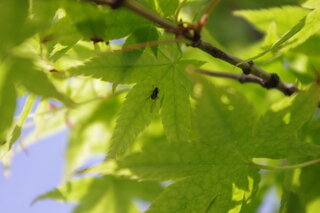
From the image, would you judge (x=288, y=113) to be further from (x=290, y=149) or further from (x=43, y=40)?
(x=43, y=40)

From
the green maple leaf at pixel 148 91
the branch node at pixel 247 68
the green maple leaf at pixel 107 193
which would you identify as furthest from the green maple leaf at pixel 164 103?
the green maple leaf at pixel 107 193

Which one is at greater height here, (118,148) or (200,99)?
(200,99)

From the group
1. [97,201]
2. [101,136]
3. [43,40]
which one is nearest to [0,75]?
[43,40]

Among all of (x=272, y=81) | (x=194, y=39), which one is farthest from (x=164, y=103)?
(x=272, y=81)

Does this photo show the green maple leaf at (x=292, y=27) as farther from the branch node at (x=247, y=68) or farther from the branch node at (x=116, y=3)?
the branch node at (x=116, y=3)

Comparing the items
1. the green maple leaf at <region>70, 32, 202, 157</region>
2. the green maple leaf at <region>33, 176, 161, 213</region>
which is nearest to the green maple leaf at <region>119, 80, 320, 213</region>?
the green maple leaf at <region>70, 32, 202, 157</region>

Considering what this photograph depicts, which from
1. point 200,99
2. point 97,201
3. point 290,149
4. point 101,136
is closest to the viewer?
point 200,99

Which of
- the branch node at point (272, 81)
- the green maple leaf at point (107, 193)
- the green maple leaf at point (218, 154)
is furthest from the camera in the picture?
the green maple leaf at point (107, 193)

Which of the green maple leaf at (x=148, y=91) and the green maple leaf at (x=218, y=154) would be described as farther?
the green maple leaf at (x=148, y=91)

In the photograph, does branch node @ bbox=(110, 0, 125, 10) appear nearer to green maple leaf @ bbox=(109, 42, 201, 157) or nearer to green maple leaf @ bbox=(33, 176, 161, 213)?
green maple leaf @ bbox=(109, 42, 201, 157)
